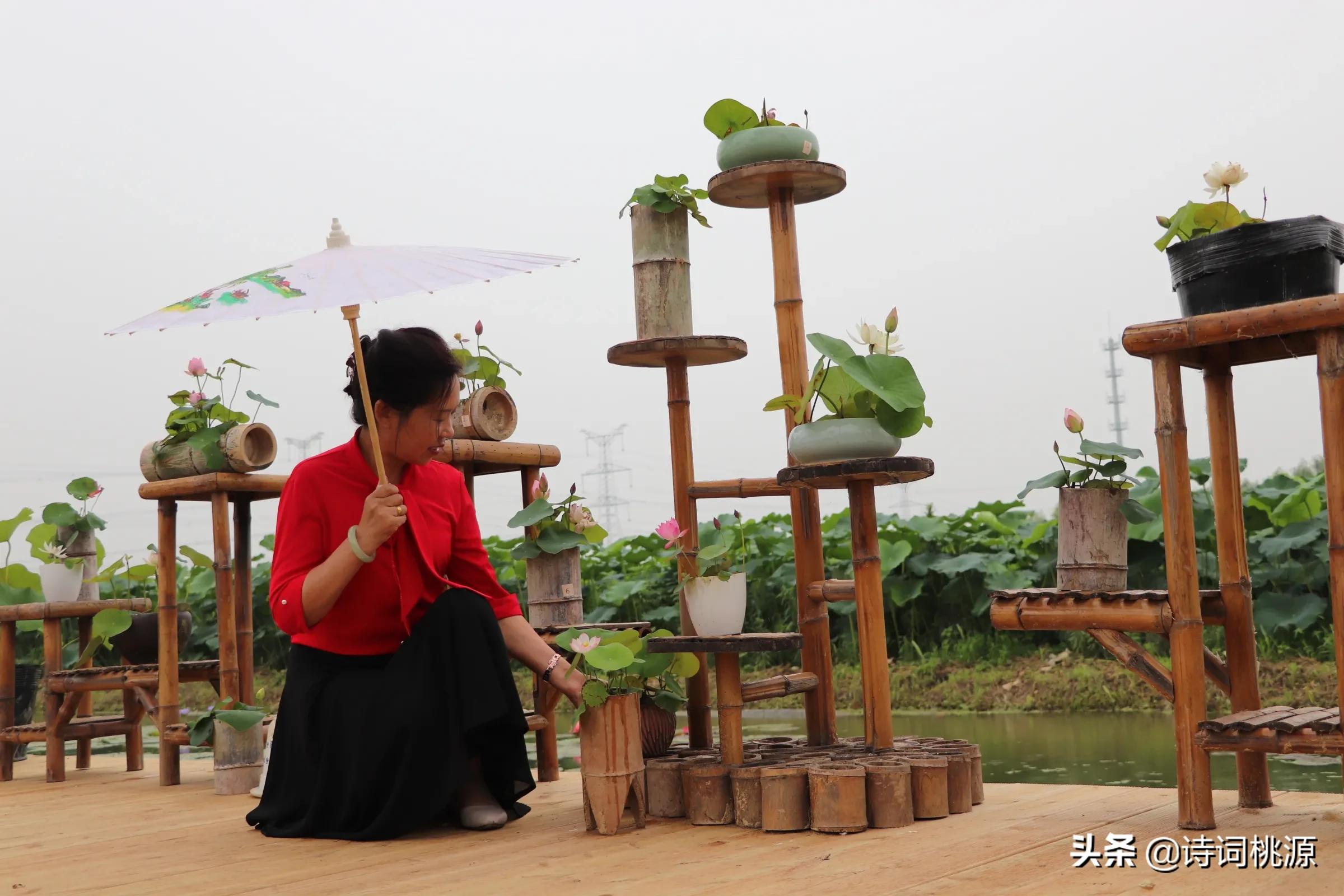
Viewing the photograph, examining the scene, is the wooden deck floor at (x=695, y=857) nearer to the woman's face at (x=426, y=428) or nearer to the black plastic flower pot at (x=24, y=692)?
the woman's face at (x=426, y=428)

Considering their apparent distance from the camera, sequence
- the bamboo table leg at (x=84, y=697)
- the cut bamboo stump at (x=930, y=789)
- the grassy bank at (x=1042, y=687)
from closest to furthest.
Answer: the cut bamboo stump at (x=930, y=789), the bamboo table leg at (x=84, y=697), the grassy bank at (x=1042, y=687)

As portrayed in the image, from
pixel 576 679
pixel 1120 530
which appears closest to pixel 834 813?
pixel 576 679

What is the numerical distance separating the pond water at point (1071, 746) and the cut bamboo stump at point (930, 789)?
0.91 meters

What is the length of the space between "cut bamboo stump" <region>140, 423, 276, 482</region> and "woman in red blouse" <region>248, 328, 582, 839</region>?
116 cm

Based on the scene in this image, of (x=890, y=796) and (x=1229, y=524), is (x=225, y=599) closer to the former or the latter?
(x=890, y=796)

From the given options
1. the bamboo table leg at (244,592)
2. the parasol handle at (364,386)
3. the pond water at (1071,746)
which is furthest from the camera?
the bamboo table leg at (244,592)

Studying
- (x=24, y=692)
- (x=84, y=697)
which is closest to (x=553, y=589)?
(x=84, y=697)

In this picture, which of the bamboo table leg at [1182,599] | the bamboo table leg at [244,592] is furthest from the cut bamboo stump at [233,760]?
the bamboo table leg at [1182,599]

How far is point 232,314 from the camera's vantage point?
2275 millimetres

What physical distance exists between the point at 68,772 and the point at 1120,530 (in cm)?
370

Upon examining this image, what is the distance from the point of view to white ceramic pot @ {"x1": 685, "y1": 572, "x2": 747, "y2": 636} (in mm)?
2832

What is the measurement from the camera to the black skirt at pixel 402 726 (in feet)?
8.52

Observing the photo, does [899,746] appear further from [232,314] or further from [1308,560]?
[1308,560]

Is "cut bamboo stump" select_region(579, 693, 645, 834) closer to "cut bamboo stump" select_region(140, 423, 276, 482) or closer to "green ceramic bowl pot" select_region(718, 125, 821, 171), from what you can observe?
"green ceramic bowl pot" select_region(718, 125, 821, 171)
